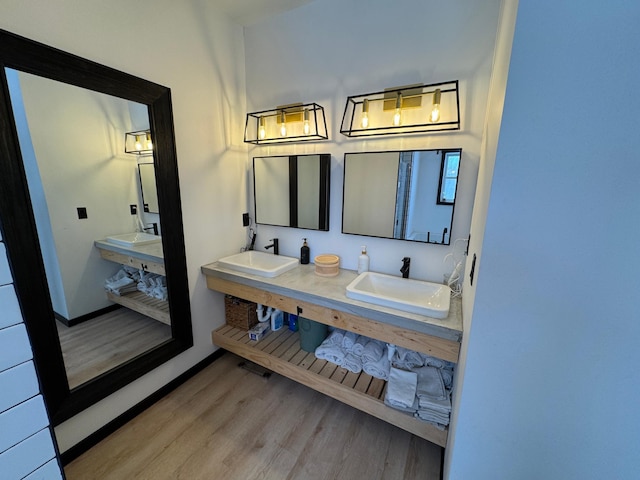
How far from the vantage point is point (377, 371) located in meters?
→ 1.68

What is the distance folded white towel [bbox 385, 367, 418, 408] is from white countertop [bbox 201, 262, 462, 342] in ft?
1.51

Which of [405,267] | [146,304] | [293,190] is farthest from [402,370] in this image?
[146,304]

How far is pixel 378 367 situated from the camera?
170cm

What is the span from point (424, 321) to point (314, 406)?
1110 millimetres

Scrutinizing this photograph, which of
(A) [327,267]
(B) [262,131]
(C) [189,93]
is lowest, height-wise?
(A) [327,267]

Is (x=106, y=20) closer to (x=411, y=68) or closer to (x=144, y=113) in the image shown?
(x=144, y=113)

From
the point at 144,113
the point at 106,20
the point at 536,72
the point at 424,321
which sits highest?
the point at 106,20

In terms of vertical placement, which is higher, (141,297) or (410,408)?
(141,297)

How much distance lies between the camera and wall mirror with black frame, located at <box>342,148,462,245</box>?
157cm

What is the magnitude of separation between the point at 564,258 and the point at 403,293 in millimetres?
1053

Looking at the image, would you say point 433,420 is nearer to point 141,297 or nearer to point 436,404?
point 436,404

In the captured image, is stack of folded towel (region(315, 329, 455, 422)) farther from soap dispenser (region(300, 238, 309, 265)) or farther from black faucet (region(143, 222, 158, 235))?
black faucet (region(143, 222, 158, 235))

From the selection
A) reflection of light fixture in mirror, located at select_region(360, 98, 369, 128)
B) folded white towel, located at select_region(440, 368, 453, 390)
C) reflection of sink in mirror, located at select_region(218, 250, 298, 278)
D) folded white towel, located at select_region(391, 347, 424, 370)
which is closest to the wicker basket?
reflection of sink in mirror, located at select_region(218, 250, 298, 278)

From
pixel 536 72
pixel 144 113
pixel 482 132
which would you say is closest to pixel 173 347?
pixel 144 113
